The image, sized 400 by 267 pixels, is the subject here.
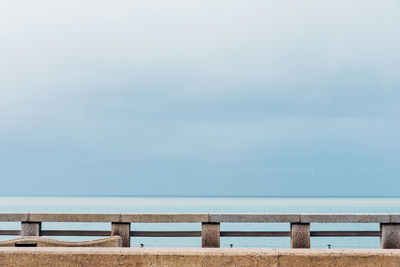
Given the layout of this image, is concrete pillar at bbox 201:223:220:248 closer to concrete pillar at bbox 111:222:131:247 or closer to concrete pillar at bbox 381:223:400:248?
concrete pillar at bbox 111:222:131:247

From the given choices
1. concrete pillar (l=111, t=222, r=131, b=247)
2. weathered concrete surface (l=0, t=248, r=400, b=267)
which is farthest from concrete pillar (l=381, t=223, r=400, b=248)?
weathered concrete surface (l=0, t=248, r=400, b=267)

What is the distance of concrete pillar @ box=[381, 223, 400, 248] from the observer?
41.5 feet

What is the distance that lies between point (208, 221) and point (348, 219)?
2868 mm

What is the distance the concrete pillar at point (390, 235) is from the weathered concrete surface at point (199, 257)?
21.5 ft

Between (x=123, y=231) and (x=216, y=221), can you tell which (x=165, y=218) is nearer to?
(x=123, y=231)

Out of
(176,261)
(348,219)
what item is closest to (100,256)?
(176,261)

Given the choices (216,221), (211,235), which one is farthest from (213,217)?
(211,235)

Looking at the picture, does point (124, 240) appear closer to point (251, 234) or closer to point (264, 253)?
point (251, 234)

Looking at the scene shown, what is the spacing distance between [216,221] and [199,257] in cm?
645

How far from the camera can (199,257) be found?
20.5 ft

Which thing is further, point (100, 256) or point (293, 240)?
point (293, 240)

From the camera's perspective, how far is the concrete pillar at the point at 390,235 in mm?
12656

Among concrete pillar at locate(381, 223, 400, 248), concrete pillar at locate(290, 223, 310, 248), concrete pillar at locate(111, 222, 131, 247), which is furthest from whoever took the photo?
concrete pillar at locate(111, 222, 131, 247)

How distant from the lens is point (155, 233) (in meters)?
13.2
